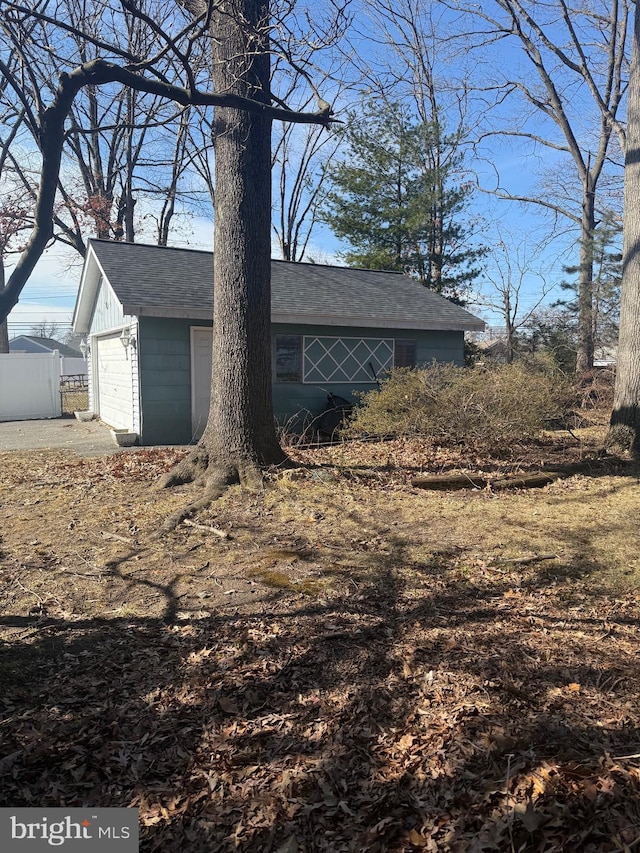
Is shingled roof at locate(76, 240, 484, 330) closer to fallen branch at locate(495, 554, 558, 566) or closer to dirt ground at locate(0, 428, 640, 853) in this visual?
dirt ground at locate(0, 428, 640, 853)

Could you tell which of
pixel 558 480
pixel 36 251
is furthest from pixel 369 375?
pixel 36 251

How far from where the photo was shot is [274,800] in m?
2.09

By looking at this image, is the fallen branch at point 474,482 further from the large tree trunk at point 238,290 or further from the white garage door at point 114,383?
the white garage door at point 114,383

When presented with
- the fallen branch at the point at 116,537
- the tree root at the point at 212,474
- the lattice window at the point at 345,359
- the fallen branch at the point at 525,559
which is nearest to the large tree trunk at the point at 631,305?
the fallen branch at the point at 525,559

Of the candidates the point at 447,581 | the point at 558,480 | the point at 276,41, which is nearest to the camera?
the point at 447,581

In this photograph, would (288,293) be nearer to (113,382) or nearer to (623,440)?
(113,382)

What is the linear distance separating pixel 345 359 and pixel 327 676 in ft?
33.7

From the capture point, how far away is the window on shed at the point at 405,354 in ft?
44.7

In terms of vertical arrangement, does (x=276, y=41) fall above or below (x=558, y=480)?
above

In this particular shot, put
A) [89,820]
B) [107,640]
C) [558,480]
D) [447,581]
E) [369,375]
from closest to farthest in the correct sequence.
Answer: [89,820] → [107,640] → [447,581] → [558,480] → [369,375]

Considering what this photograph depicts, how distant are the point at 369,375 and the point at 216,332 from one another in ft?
22.4

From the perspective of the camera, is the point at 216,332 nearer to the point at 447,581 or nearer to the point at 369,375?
→ the point at 447,581

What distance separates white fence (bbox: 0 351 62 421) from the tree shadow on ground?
14.2 metres

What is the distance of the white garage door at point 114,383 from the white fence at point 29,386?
2188mm
